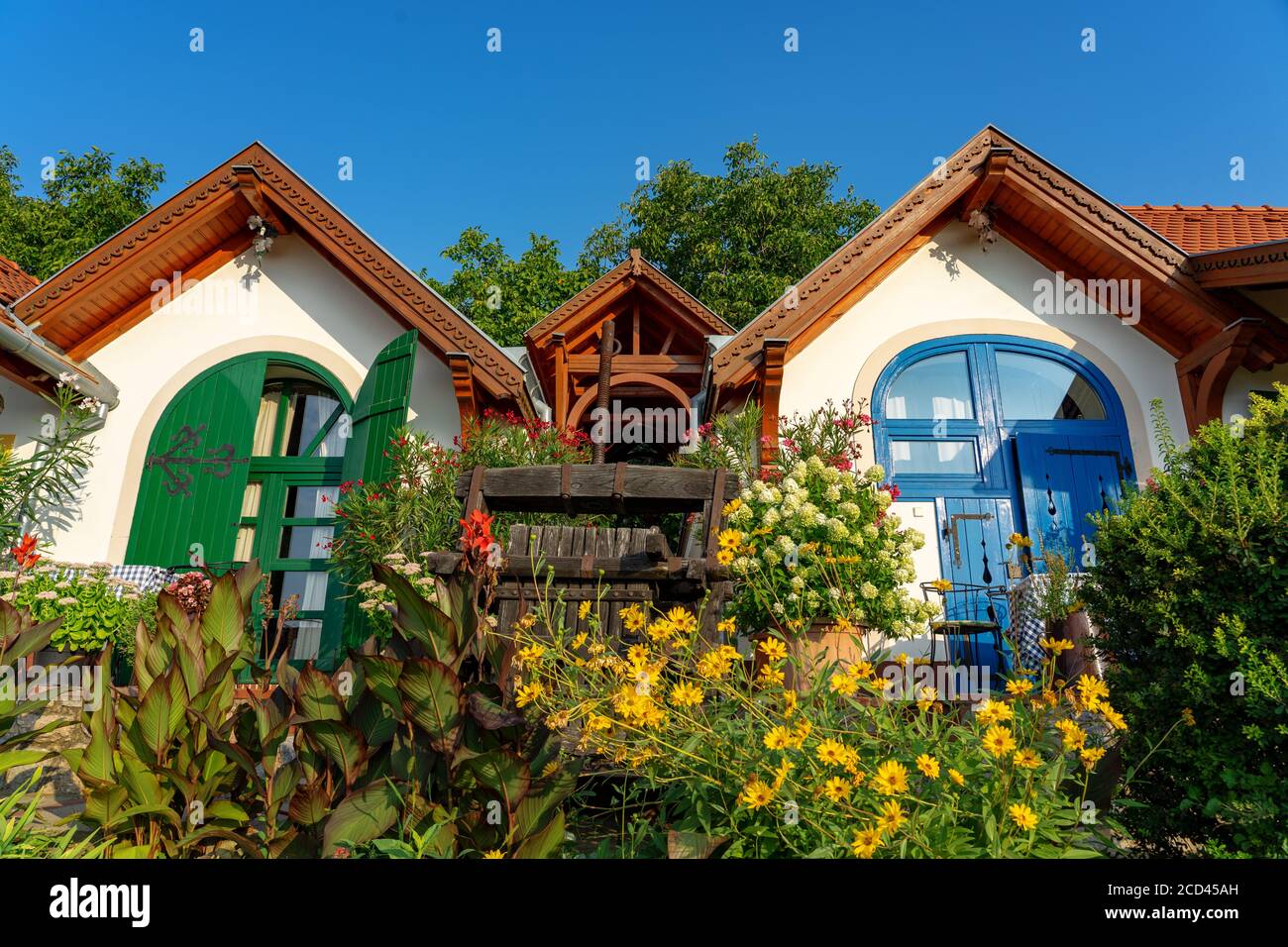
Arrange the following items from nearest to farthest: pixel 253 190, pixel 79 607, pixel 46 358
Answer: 1. pixel 79 607
2. pixel 46 358
3. pixel 253 190

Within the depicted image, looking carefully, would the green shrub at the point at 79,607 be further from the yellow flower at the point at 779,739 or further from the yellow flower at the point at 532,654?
the yellow flower at the point at 779,739

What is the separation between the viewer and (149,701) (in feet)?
6.68

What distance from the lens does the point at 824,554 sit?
4684mm

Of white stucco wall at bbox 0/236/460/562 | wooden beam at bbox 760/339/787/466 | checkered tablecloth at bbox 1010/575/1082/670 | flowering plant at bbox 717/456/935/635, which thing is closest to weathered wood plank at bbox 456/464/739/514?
flowering plant at bbox 717/456/935/635

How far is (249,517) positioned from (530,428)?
12.1ft

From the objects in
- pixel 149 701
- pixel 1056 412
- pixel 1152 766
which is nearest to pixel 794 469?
pixel 1152 766

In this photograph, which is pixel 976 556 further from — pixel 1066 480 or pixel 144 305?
pixel 144 305

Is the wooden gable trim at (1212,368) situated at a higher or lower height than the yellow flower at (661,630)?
higher

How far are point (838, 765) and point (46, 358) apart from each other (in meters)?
9.50

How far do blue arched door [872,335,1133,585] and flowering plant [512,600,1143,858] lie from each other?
6310mm

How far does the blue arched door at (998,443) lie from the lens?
8.05 m

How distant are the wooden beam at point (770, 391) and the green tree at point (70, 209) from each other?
79.6ft
